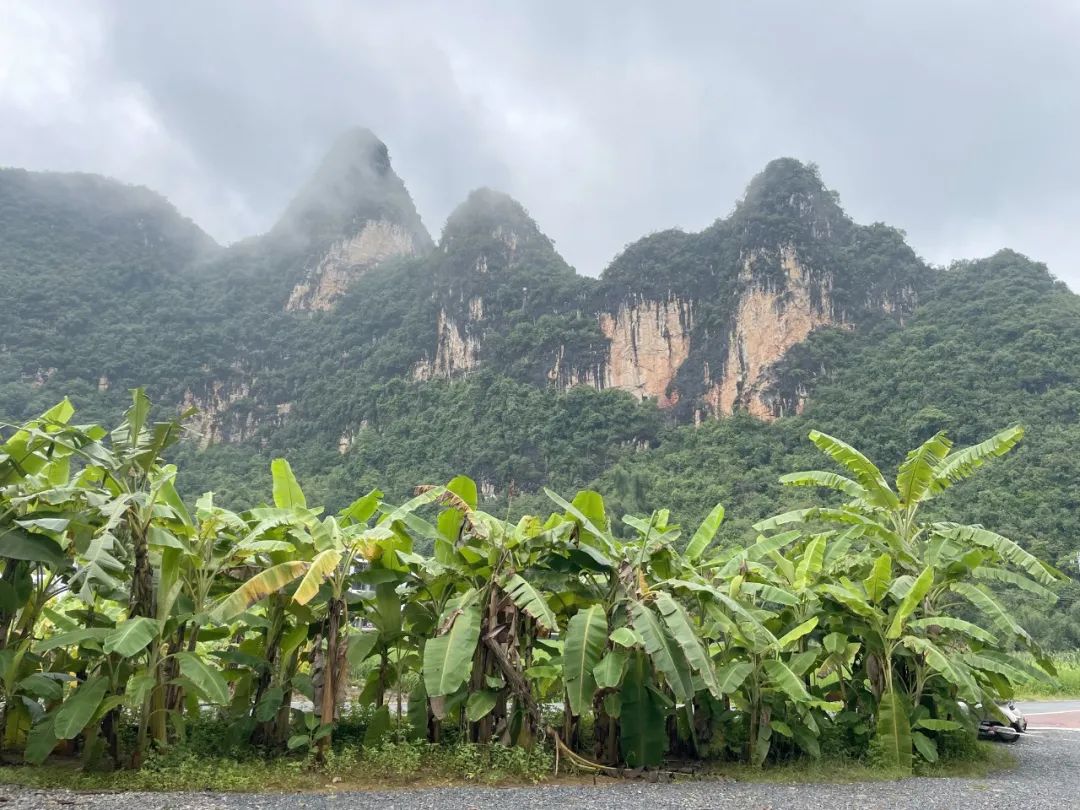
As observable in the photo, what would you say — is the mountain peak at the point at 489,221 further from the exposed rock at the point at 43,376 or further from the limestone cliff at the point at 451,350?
the exposed rock at the point at 43,376

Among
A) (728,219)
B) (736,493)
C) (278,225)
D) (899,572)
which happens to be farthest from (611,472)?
(278,225)

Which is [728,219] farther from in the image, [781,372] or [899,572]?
[899,572]

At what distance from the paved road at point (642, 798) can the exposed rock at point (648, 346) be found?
6282 cm

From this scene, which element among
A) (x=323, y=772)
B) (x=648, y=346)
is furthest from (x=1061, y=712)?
(x=648, y=346)

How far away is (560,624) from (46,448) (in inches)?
180

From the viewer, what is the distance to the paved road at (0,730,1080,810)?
4.57 m

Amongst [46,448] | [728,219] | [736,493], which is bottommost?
[46,448]

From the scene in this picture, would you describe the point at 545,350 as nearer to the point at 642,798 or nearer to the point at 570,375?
the point at 570,375

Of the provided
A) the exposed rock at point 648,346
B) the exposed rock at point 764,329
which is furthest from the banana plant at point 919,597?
the exposed rock at point 648,346

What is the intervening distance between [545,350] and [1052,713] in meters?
62.4

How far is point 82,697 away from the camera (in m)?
5.00

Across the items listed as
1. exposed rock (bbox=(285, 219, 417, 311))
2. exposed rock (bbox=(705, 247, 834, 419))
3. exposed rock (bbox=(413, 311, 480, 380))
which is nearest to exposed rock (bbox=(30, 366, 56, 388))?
exposed rock (bbox=(285, 219, 417, 311))

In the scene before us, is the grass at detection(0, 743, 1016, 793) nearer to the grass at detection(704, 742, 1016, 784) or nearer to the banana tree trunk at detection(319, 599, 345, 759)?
the grass at detection(704, 742, 1016, 784)

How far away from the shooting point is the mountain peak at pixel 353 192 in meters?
105
